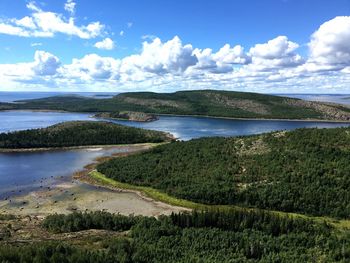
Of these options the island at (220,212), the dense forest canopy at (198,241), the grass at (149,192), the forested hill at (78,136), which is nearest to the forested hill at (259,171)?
the island at (220,212)

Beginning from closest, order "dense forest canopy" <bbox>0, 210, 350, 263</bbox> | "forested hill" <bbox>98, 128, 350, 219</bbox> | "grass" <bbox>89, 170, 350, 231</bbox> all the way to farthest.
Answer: "dense forest canopy" <bbox>0, 210, 350, 263</bbox>, "grass" <bbox>89, 170, 350, 231</bbox>, "forested hill" <bbox>98, 128, 350, 219</bbox>

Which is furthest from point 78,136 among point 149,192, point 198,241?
point 198,241

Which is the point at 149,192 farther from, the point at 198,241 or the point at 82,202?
the point at 198,241

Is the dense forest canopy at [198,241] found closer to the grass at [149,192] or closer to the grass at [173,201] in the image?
the grass at [173,201]

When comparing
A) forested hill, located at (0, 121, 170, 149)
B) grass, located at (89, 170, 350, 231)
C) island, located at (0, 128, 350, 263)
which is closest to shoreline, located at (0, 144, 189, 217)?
grass, located at (89, 170, 350, 231)

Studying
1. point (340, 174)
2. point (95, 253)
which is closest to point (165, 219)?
point (95, 253)

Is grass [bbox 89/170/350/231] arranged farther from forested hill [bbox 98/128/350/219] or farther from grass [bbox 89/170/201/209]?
forested hill [bbox 98/128/350/219]
